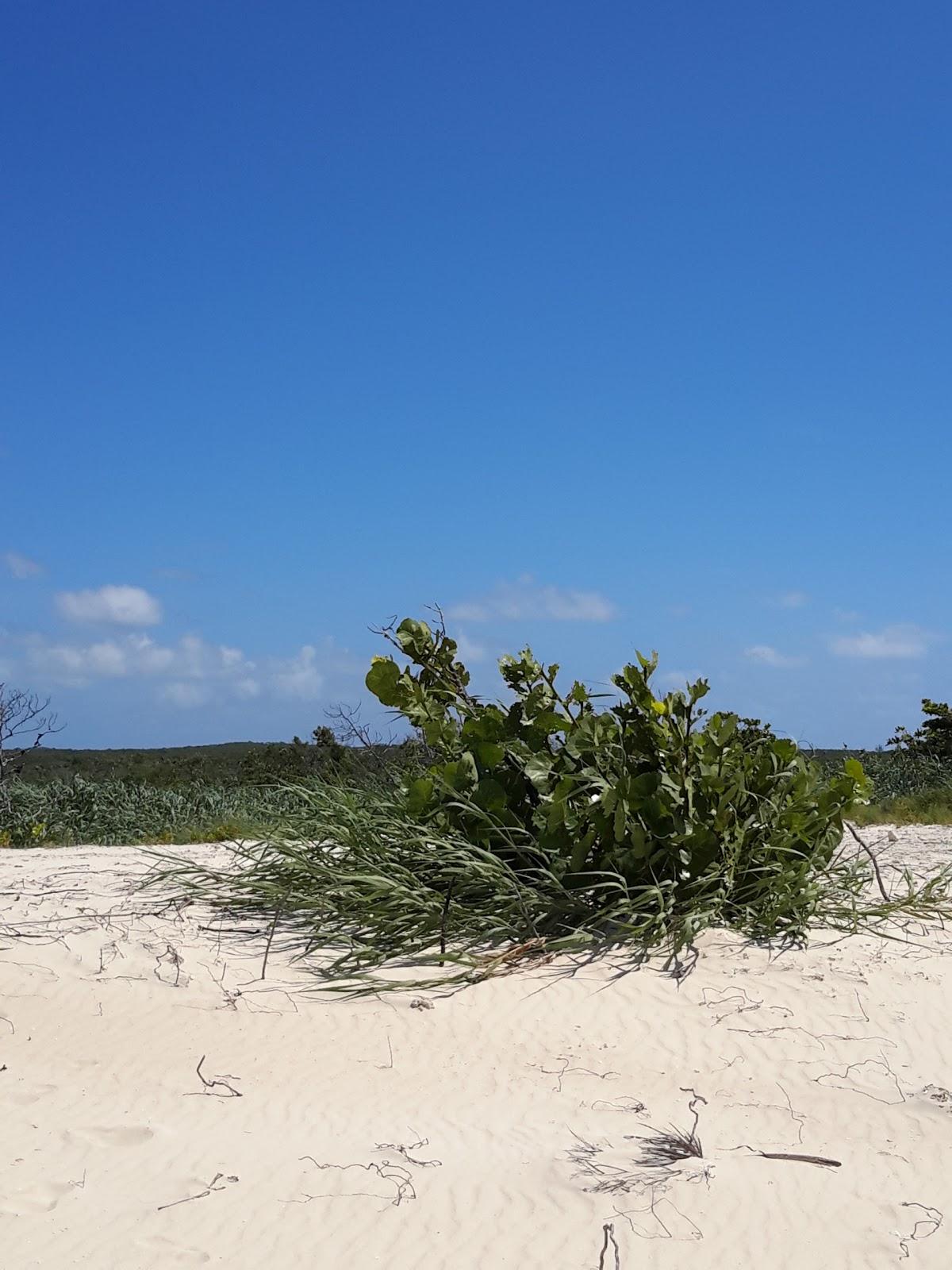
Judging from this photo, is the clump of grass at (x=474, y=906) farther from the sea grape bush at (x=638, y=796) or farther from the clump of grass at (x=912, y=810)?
the clump of grass at (x=912, y=810)

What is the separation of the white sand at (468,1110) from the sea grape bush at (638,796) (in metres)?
0.42

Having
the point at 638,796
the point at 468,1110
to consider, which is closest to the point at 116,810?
the point at 638,796

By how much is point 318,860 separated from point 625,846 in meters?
1.53

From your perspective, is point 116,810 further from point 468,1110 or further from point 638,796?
point 468,1110

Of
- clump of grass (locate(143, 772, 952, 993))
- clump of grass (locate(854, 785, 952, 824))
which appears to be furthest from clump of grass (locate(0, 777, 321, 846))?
clump of grass (locate(854, 785, 952, 824))

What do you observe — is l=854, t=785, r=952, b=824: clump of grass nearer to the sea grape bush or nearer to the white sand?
the sea grape bush

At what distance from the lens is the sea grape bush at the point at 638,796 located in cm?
471

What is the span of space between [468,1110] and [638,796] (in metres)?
1.66

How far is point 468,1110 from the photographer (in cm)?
338

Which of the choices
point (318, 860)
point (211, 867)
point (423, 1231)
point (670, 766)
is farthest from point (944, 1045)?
point (211, 867)

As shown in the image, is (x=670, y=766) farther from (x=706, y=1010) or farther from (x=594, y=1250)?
(x=594, y=1250)

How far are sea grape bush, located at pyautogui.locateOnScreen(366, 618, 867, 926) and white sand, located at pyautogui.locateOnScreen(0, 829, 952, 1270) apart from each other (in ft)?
1.39

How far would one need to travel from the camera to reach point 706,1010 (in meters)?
4.05

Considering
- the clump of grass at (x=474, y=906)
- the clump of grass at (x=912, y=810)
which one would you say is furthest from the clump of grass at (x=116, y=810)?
the clump of grass at (x=912, y=810)
